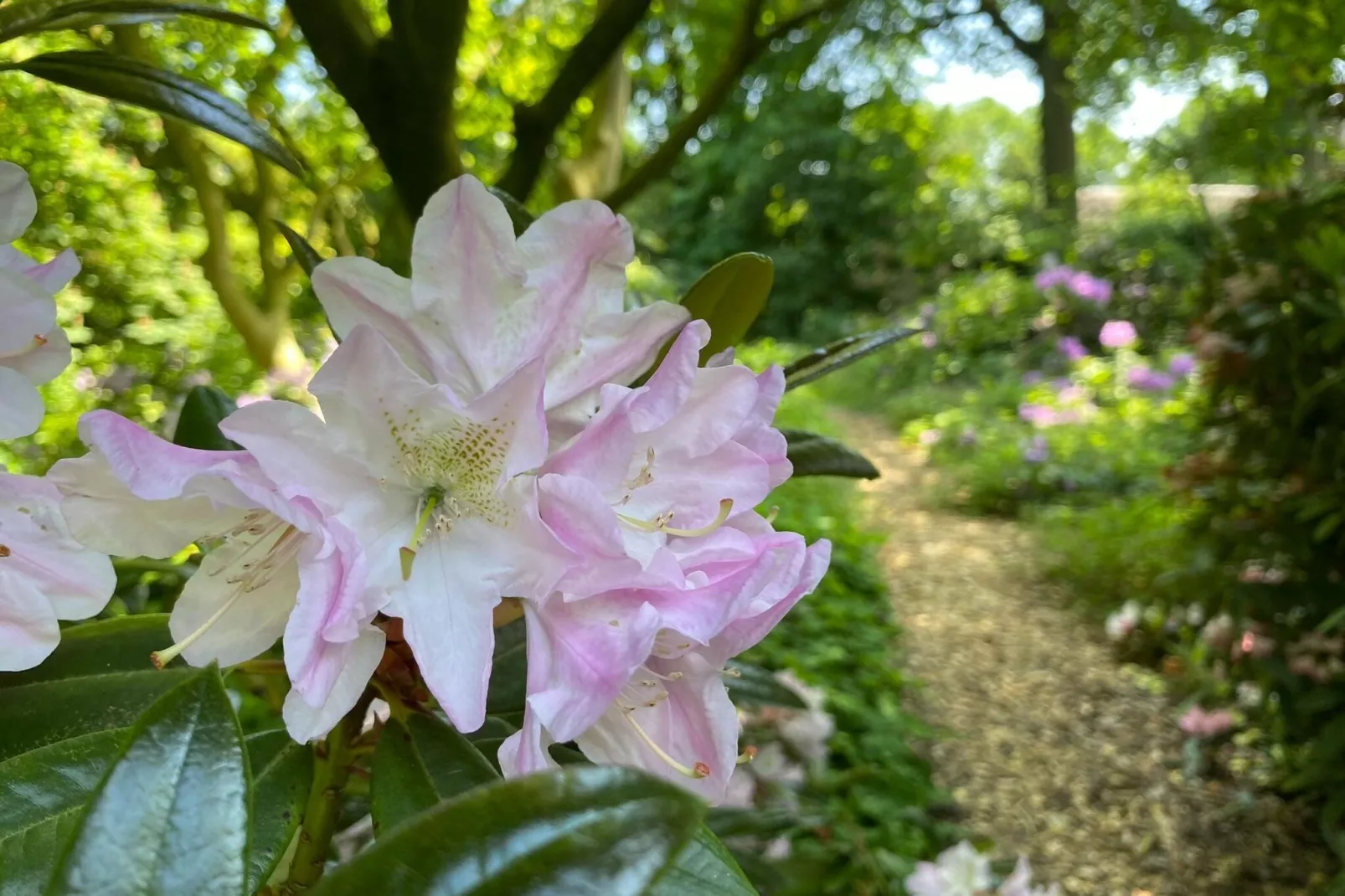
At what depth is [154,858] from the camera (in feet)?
0.81

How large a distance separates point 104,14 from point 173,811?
51 cm

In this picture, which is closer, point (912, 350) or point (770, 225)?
point (912, 350)

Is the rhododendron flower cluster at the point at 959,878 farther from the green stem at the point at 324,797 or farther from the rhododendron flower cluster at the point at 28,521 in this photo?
the rhododendron flower cluster at the point at 28,521

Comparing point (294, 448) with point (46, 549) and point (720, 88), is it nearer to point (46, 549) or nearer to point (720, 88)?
point (46, 549)

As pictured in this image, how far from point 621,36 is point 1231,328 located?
185cm

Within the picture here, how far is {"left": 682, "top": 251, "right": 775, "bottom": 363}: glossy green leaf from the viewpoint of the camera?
490mm

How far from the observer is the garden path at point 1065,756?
7.21 feet

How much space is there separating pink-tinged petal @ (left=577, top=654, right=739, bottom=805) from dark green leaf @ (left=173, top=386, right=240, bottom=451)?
31 centimetres

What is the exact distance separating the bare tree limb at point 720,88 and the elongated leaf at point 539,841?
119 centimetres

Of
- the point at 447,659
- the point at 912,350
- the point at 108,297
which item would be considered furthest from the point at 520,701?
the point at 912,350

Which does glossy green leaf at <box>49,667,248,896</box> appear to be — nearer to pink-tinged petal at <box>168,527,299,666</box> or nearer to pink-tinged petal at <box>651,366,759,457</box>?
pink-tinged petal at <box>168,527,299,666</box>

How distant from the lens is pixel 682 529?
0.37 m

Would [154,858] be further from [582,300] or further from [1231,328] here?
[1231,328]

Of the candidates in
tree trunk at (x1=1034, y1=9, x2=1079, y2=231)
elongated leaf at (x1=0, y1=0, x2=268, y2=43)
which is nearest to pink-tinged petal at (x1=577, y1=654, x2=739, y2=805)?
elongated leaf at (x1=0, y1=0, x2=268, y2=43)
